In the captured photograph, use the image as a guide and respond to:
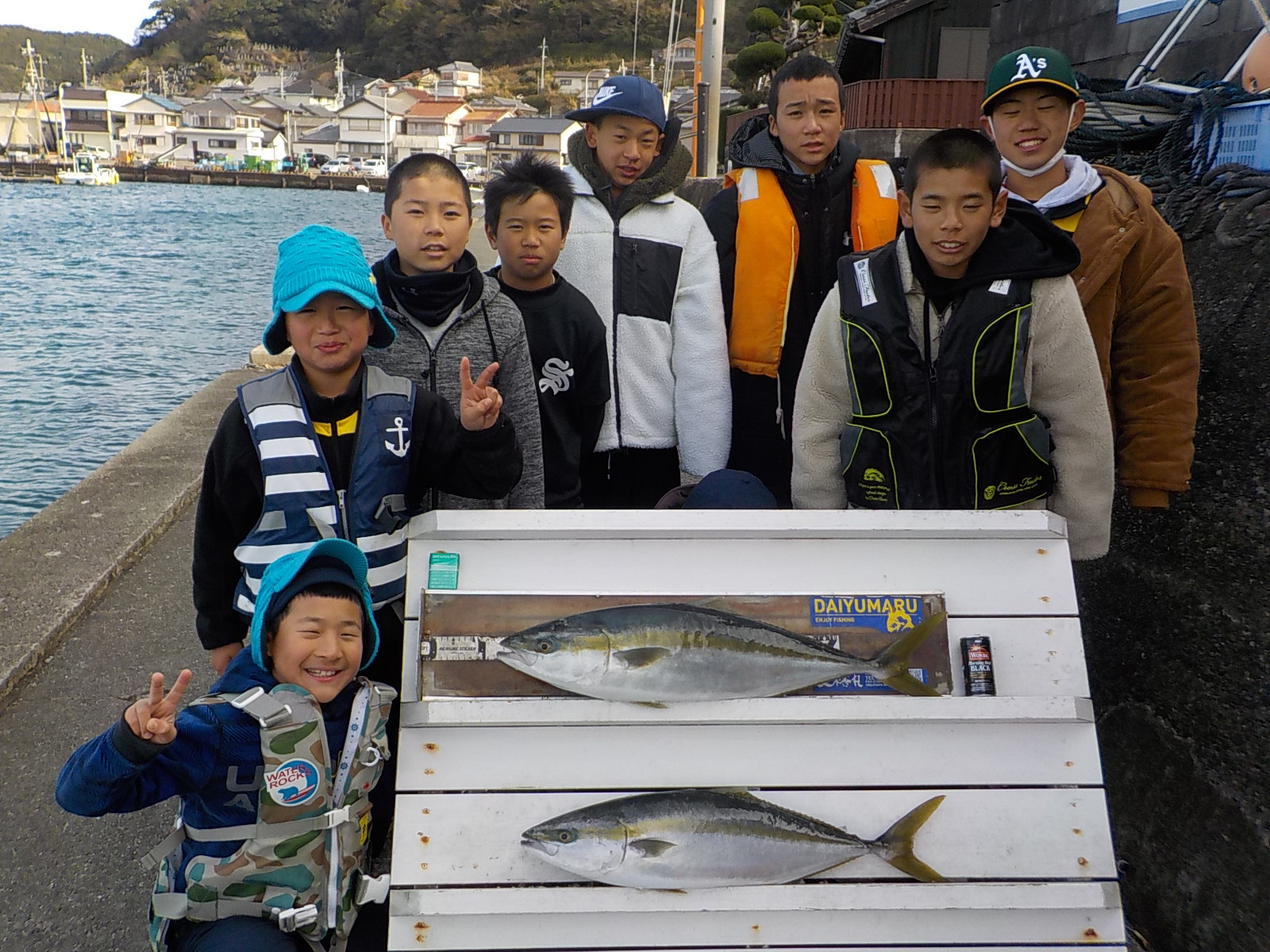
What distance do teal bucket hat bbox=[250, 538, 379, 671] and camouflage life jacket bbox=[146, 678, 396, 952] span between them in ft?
0.59

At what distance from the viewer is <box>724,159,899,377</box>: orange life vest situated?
3.79m

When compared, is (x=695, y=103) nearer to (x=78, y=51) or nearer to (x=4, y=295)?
(x=4, y=295)

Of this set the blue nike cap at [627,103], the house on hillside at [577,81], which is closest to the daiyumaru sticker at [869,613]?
the blue nike cap at [627,103]

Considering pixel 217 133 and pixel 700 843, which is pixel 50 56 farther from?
pixel 700 843

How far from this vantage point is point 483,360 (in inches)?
127

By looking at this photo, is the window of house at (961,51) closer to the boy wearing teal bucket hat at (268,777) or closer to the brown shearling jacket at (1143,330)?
the brown shearling jacket at (1143,330)

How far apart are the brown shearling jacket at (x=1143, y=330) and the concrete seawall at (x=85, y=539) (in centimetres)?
444

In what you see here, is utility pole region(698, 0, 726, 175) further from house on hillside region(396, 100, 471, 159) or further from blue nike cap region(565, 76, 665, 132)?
house on hillside region(396, 100, 471, 159)

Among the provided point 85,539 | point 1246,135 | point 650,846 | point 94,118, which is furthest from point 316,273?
point 94,118

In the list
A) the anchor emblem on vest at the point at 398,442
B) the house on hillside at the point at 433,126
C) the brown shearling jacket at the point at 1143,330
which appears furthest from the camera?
the house on hillside at the point at 433,126

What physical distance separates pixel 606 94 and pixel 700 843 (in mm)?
2745

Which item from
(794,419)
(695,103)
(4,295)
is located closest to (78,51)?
(4,295)

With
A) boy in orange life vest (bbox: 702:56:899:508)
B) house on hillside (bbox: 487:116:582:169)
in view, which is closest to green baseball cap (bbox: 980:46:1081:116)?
boy in orange life vest (bbox: 702:56:899:508)

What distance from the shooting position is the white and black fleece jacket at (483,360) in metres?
3.21
